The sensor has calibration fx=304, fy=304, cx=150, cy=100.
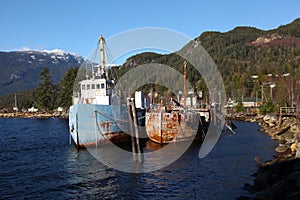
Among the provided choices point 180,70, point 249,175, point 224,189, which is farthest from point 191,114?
point 180,70

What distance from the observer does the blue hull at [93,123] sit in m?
30.9

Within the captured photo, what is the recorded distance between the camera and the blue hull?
101ft

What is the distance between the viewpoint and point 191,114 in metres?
36.7

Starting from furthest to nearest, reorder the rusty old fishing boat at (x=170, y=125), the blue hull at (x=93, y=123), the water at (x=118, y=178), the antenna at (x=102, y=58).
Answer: the antenna at (x=102, y=58) < the rusty old fishing boat at (x=170, y=125) < the blue hull at (x=93, y=123) < the water at (x=118, y=178)

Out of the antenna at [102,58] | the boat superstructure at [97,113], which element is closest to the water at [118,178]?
the boat superstructure at [97,113]

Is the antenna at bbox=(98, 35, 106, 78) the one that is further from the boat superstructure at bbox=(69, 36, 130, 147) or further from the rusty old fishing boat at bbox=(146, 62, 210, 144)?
the rusty old fishing boat at bbox=(146, 62, 210, 144)

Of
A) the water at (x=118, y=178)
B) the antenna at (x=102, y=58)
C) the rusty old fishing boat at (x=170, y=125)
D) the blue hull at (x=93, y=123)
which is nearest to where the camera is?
the water at (x=118, y=178)

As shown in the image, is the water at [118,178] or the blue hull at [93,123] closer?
the water at [118,178]

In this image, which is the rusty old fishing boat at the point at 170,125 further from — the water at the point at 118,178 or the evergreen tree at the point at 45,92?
the evergreen tree at the point at 45,92

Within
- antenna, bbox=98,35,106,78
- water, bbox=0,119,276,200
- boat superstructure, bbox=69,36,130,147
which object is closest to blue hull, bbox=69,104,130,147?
boat superstructure, bbox=69,36,130,147

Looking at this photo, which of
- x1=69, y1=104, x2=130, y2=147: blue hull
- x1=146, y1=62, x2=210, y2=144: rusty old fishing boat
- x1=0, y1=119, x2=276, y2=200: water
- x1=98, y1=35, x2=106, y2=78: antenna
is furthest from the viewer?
x1=98, y1=35, x2=106, y2=78: antenna

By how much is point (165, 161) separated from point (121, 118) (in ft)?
33.9

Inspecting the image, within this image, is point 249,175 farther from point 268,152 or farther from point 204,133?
point 204,133

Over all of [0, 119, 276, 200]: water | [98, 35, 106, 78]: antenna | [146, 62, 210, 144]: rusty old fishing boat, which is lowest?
[0, 119, 276, 200]: water
